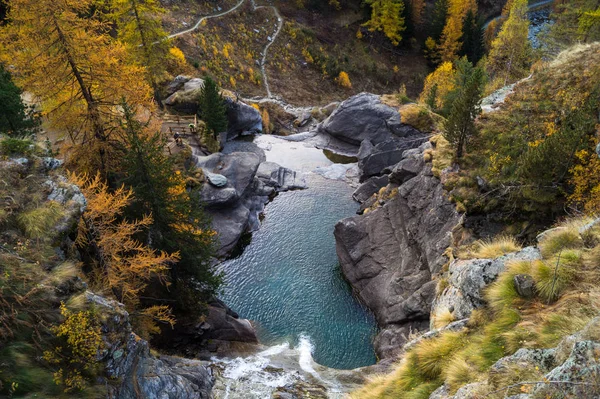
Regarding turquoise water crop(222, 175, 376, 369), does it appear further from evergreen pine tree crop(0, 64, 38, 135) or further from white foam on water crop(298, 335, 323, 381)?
evergreen pine tree crop(0, 64, 38, 135)

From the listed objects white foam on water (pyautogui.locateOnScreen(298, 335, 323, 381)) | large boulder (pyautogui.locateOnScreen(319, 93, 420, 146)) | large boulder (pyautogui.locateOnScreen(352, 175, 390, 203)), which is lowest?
white foam on water (pyautogui.locateOnScreen(298, 335, 323, 381))

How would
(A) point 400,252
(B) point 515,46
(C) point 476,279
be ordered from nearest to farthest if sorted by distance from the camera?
(C) point 476,279
(A) point 400,252
(B) point 515,46

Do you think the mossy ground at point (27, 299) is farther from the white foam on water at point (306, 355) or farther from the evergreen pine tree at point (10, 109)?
the white foam on water at point (306, 355)

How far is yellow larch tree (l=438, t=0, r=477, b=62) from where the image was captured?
8469 cm

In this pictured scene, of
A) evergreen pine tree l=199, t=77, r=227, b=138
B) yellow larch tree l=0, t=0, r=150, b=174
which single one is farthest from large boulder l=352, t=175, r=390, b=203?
yellow larch tree l=0, t=0, r=150, b=174

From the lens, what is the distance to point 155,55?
43.4 meters

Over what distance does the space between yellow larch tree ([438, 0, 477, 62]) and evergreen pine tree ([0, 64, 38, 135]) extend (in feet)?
279

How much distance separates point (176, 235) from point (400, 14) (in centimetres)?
8818

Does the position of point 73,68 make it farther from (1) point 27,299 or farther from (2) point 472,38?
(2) point 472,38

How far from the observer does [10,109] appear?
22594 millimetres

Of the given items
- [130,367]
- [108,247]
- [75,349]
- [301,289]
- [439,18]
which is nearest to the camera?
[75,349]

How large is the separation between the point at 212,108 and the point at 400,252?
28816 mm

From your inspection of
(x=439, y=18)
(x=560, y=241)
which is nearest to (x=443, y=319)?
(x=560, y=241)

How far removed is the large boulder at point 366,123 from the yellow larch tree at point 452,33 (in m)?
42.0
